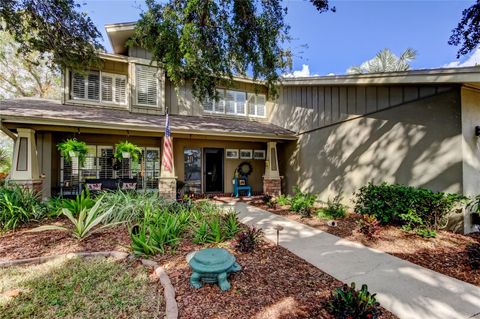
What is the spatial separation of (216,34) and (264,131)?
175 inches

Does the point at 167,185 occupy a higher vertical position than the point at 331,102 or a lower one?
lower

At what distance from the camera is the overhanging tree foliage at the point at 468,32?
20.4 feet

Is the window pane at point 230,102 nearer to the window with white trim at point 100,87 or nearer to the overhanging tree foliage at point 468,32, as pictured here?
the window with white trim at point 100,87

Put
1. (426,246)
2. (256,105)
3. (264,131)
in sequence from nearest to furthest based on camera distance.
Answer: (426,246)
(264,131)
(256,105)

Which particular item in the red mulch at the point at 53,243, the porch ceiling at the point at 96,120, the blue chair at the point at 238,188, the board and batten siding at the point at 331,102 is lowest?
the red mulch at the point at 53,243

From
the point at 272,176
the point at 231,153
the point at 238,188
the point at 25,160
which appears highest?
the point at 231,153

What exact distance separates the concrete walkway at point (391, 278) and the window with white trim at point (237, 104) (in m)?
7.62

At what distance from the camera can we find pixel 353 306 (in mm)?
2479

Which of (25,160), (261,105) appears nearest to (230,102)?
(261,105)

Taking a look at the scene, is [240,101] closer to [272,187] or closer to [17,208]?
[272,187]

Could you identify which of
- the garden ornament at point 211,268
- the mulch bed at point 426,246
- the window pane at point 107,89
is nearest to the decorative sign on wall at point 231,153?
the window pane at point 107,89

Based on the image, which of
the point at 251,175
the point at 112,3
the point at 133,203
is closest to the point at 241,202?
the point at 251,175

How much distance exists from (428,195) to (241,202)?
5.92 m

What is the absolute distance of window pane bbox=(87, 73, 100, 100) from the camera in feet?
30.9
